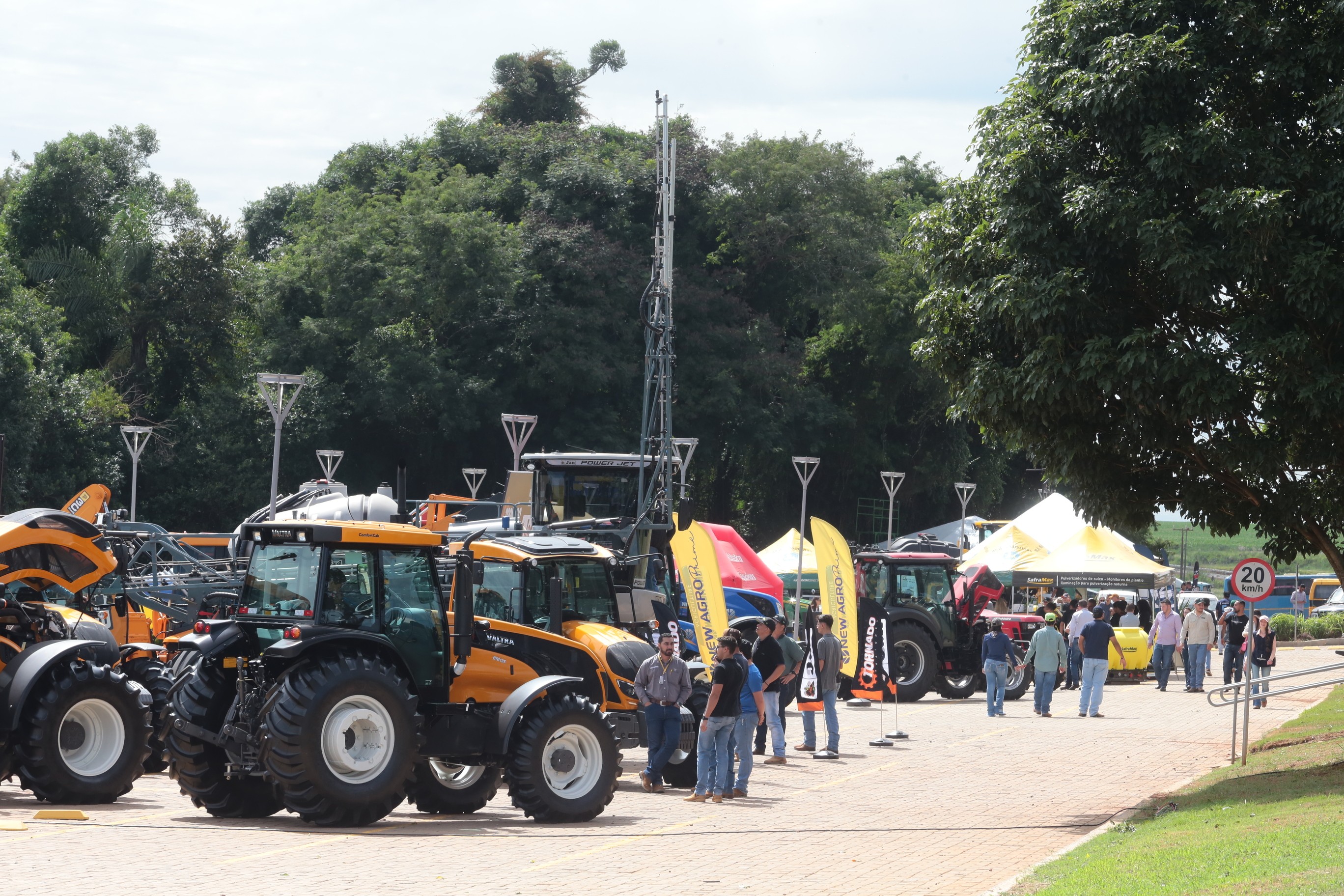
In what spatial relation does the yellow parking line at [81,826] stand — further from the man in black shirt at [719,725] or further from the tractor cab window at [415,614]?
the man in black shirt at [719,725]

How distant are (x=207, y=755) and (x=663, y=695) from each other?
4.36 m

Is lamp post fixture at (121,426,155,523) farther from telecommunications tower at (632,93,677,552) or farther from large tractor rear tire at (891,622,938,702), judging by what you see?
large tractor rear tire at (891,622,938,702)

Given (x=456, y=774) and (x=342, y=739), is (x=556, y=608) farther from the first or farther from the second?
(x=342, y=739)

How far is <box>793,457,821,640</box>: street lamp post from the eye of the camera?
1223 inches

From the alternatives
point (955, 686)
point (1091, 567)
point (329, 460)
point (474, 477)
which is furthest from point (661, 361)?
point (474, 477)

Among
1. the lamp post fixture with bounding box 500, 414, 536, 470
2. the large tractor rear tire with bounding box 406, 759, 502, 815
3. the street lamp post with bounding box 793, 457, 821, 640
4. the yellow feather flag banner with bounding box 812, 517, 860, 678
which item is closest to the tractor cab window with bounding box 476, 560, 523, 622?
the large tractor rear tire with bounding box 406, 759, 502, 815

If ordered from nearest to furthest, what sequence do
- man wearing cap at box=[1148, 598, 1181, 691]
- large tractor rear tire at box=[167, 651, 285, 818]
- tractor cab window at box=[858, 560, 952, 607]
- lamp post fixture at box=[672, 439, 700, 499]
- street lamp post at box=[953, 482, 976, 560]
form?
1. large tractor rear tire at box=[167, 651, 285, 818]
2. tractor cab window at box=[858, 560, 952, 607]
3. man wearing cap at box=[1148, 598, 1181, 691]
4. lamp post fixture at box=[672, 439, 700, 499]
5. street lamp post at box=[953, 482, 976, 560]

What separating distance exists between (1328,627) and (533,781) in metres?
46.7

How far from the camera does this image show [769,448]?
54.5 m

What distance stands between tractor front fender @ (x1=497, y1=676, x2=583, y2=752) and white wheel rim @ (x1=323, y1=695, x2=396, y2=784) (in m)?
1.04

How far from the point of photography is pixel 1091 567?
35.3m

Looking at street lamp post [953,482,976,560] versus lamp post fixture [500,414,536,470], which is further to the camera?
street lamp post [953,482,976,560]

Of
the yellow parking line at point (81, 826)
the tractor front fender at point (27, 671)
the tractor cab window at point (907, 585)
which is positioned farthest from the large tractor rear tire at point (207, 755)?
Answer: the tractor cab window at point (907, 585)

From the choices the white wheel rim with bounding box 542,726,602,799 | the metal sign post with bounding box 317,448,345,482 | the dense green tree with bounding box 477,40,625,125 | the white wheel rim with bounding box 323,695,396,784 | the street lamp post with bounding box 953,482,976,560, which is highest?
the dense green tree with bounding box 477,40,625,125
